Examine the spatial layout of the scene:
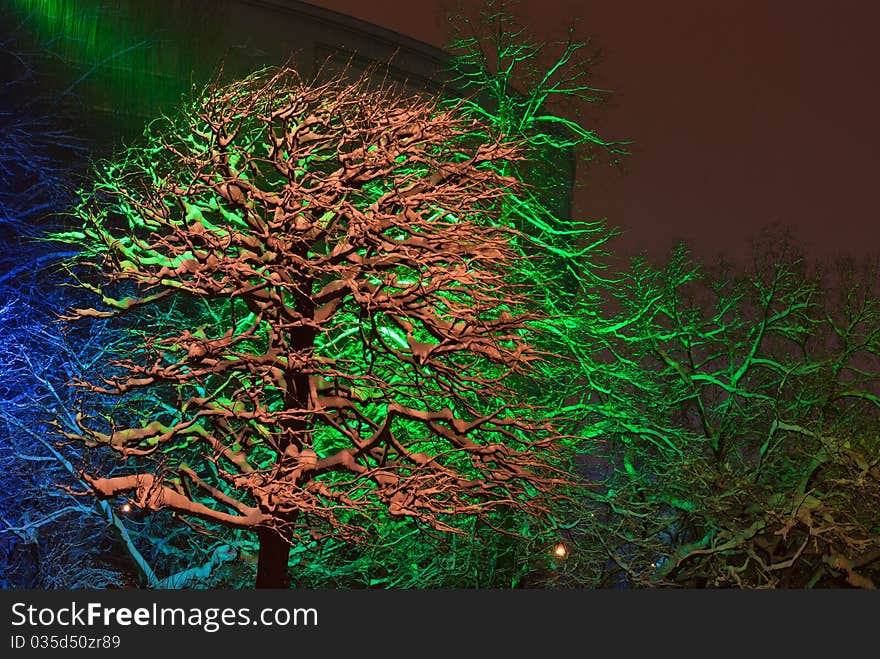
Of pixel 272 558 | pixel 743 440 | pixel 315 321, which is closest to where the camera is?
pixel 272 558

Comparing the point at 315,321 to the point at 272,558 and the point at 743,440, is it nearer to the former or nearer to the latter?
the point at 272,558

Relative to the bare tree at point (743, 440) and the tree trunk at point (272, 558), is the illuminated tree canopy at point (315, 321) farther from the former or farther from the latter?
the bare tree at point (743, 440)

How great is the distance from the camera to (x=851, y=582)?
22.6 meters

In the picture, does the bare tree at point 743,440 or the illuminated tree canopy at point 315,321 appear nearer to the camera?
the illuminated tree canopy at point 315,321

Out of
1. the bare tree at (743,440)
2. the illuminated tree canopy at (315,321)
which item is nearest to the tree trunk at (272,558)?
the illuminated tree canopy at (315,321)

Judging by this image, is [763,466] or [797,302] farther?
[797,302]

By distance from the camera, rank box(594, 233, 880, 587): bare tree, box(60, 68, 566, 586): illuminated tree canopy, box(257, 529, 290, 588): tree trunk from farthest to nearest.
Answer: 1. box(594, 233, 880, 587): bare tree
2. box(257, 529, 290, 588): tree trunk
3. box(60, 68, 566, 586): illuminated tree canopy

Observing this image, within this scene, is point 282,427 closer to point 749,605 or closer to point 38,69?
point 749,605

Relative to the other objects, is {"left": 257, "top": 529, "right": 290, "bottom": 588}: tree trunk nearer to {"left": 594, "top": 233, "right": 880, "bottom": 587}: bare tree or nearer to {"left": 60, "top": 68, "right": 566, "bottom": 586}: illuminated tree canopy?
{"left": 60, "top": 68, "right": 566, "bottom": 586}: illuminated tree canopy

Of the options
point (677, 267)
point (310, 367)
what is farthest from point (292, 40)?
point (310, 367)

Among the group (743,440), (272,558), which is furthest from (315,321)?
(743,440)

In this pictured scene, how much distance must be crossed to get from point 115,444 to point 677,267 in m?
13.8

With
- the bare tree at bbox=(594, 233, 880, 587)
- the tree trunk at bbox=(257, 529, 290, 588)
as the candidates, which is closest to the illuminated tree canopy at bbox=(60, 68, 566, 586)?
the tree trunk at bbox=(257, 529, 290, 588)

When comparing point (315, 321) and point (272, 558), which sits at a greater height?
point (315, 321)
